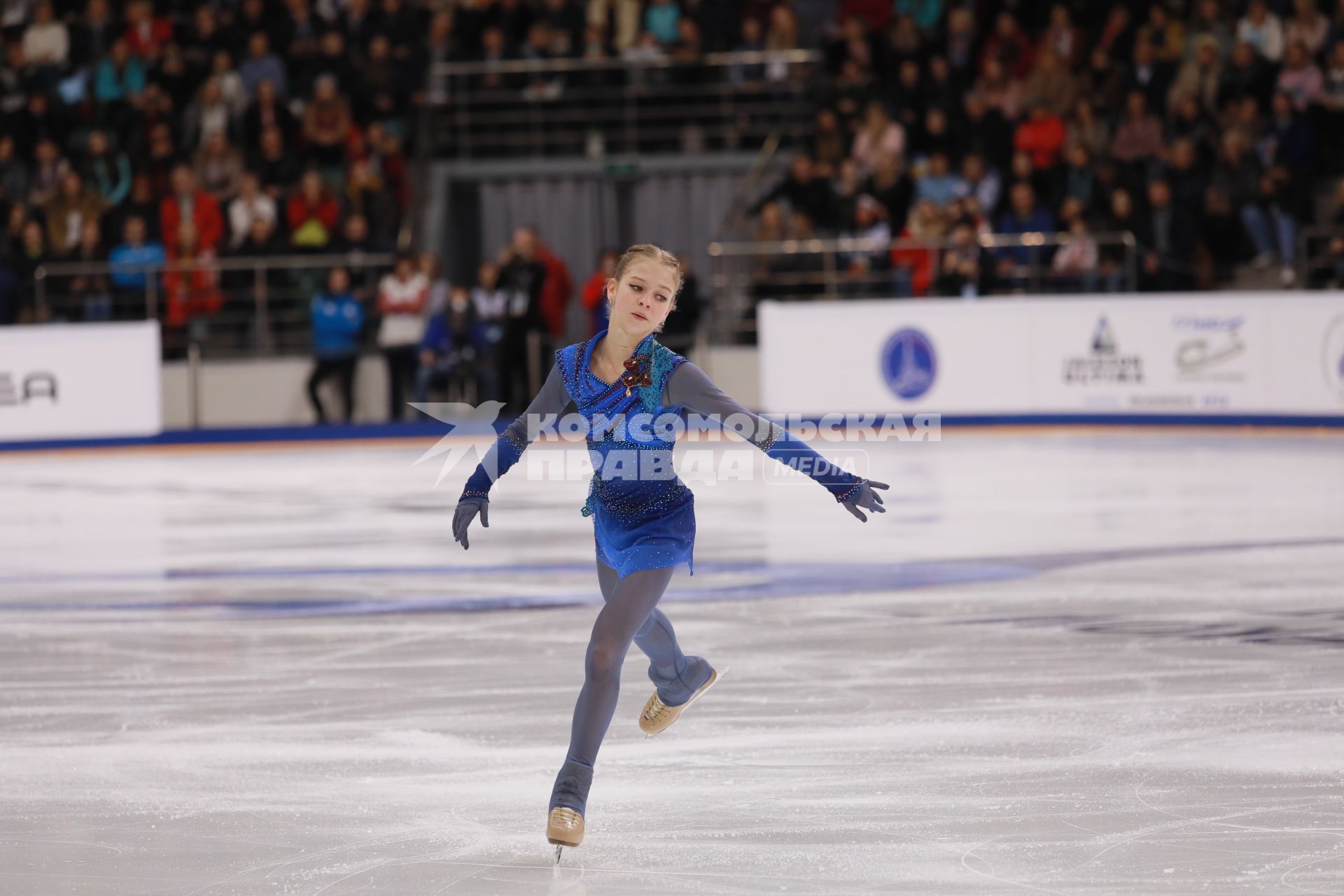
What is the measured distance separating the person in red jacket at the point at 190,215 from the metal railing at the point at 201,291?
24 cm

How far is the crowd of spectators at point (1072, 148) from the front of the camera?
16.5 metres

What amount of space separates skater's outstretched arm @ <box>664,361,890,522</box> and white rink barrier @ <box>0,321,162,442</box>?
13.1 m

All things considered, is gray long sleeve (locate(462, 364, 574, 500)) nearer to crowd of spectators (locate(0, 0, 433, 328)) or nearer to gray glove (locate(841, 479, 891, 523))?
gray glove (locate(841, 479, 891, 523))

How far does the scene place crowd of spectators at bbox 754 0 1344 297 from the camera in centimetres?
1650

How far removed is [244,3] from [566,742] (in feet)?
52.9

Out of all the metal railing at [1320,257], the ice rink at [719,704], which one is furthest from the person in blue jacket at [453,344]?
the metal railing at [1320,257]

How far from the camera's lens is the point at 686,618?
7.55m

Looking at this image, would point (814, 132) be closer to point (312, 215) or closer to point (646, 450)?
point (312, 215)

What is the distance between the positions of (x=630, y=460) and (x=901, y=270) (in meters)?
12.7

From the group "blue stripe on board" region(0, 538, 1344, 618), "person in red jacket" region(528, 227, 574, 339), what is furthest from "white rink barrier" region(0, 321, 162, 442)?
"blue stripe on board" region(0, 538, 1344, 618)

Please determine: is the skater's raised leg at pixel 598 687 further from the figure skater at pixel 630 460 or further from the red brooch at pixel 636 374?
the red brooch at pixel 636 374

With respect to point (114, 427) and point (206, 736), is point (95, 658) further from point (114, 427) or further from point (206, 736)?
point (114, 427)

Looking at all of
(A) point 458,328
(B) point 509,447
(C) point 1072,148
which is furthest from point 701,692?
(C) point 1072,148

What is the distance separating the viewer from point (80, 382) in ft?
54.5
